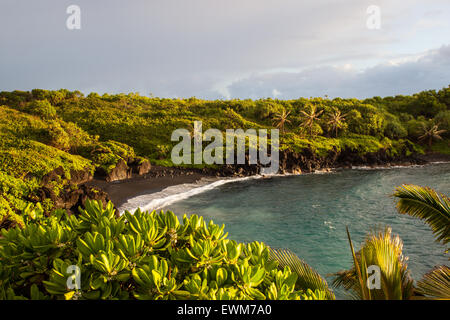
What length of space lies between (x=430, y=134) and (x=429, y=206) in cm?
5802

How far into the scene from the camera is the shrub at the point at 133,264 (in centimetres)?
281

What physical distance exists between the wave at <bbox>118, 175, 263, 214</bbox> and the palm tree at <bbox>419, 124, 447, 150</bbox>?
4108cm

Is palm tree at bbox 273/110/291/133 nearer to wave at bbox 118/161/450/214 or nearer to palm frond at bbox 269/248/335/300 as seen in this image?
Result: wave at bbox 118/161/450/214

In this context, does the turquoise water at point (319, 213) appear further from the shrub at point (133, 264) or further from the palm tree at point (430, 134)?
the palm tree at point (430, 134)

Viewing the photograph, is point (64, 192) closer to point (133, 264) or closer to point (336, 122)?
point (133, 264)

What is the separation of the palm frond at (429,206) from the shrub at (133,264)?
13.7ft

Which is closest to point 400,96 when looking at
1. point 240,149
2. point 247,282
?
point 240,149

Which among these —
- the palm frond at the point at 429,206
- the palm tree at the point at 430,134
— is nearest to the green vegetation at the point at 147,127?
the palm tree at the point at 430,134

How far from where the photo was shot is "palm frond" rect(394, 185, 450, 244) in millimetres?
5758

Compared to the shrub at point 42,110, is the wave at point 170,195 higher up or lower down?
lower down

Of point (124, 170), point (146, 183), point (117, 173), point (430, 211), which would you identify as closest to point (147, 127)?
point (124, 170)

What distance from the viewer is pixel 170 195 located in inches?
1017
